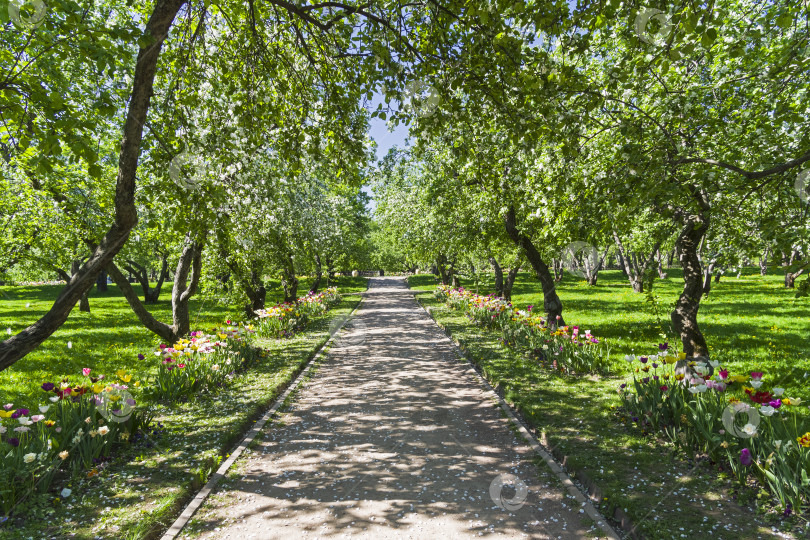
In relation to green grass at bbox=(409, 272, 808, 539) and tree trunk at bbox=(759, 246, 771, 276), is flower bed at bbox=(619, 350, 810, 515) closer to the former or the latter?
green grass at bbox=(409, 272, 808, 539)

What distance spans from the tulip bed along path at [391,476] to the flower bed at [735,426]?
153cm

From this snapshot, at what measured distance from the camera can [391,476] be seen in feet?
14.4

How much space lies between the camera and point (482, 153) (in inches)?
220

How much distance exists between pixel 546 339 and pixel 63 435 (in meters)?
8.31

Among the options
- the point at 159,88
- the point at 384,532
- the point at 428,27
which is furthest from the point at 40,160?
the point at 159,88

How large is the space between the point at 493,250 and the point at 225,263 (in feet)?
31.8

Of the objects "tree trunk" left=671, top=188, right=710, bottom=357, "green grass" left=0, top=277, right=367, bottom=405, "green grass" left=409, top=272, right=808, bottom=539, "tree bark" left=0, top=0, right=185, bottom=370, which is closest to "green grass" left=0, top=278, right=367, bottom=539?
"green grass" left=0, top=277, right=367, bottom=405

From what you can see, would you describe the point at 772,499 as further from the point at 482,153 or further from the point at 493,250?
the point at 493,250

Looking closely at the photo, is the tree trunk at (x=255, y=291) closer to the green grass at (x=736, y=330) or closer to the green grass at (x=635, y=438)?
the green grass at (x=635, y=438)

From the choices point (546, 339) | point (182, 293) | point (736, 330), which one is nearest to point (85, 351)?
point (182, 293)

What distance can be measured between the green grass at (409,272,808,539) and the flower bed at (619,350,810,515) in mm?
188

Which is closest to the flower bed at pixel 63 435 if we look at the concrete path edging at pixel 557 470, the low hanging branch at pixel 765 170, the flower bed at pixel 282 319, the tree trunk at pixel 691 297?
the concrete path edging at pixel 557 470

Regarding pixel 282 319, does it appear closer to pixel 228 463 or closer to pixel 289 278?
pixel 289 278

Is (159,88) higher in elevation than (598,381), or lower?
higher
